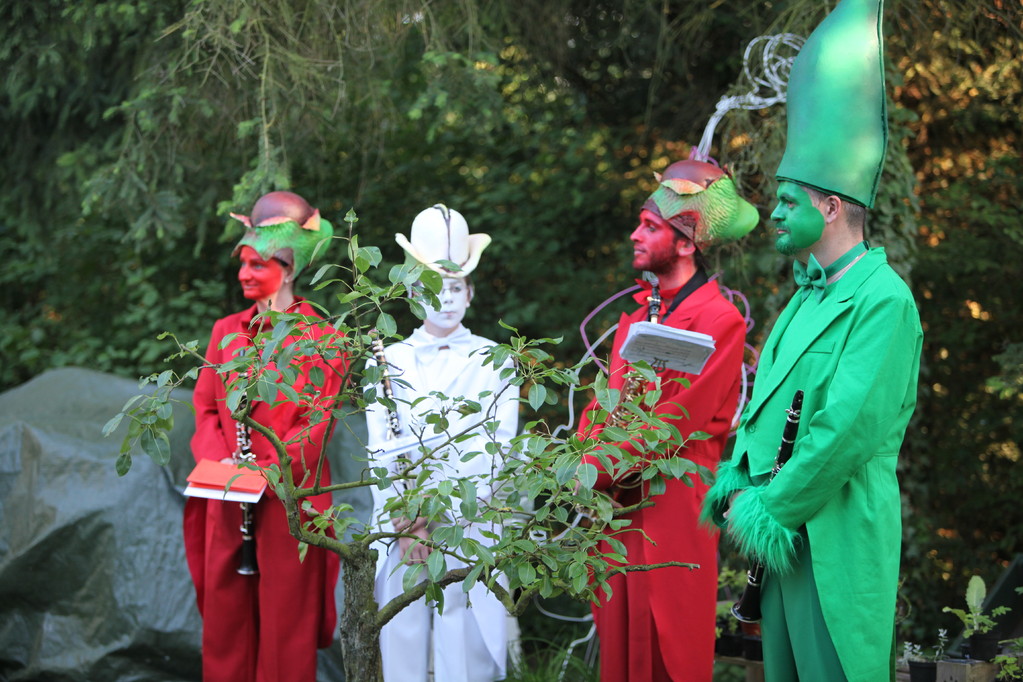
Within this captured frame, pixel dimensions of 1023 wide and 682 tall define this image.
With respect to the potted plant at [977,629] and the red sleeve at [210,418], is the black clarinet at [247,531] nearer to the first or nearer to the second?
the red sleeve at [210,418]

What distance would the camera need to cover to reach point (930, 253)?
5.93m

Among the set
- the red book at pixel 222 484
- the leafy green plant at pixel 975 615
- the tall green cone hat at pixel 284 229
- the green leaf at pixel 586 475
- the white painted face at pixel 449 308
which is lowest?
the leafy green plant at pixel 975 615

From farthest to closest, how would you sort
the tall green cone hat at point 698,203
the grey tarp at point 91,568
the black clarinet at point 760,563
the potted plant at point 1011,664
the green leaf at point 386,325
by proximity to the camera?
the grey tarp at point 91,568 < the tall green cone hat at point 698,203 < the potted plant at point 1011,664 < the black clarinet at point 760,563 < the green leaf at point 386,325

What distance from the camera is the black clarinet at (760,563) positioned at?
2.86 meters

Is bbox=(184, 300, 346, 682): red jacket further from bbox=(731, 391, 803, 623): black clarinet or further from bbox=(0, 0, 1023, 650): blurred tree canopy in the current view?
bbox=(731, 391, 803, 623): black clarinet

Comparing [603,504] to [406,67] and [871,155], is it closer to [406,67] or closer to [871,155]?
[871,155]

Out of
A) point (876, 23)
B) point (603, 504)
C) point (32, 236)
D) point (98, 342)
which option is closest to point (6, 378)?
point (98, 342)

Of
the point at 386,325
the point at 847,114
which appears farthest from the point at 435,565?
the point at 847,114

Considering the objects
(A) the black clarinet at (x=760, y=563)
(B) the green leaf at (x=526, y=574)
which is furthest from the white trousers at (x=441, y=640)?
(B) the green leaf at (x=526, y=574)

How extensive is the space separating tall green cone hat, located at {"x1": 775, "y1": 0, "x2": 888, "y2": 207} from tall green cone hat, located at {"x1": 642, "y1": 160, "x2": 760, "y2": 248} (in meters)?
0.88

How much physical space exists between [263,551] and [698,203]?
2.00m

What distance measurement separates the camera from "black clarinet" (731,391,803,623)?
286 centimetres

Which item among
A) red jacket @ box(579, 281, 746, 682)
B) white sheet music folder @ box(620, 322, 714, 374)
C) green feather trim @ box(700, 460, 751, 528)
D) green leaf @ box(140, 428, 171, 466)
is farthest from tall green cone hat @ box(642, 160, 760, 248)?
green leaf @ box(140, 428, 171, 466)

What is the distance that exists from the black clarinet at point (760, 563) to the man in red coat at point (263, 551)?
5.32 feet
